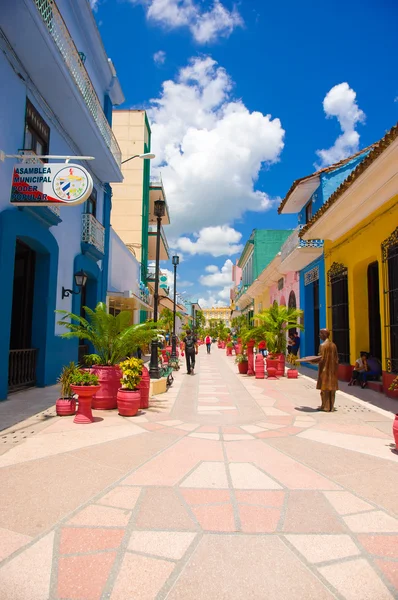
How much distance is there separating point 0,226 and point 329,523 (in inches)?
292

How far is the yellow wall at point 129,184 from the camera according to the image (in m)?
24.8

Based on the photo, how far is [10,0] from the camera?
261 inches

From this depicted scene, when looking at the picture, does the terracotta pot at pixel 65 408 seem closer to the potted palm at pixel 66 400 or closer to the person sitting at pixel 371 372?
the potted palm at pixel 66 400

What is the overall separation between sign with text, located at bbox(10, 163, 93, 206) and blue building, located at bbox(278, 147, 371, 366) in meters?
9.22

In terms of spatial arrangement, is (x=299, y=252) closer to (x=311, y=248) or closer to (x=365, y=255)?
(x=311, y=248)

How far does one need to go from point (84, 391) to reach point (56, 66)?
6.97 meters

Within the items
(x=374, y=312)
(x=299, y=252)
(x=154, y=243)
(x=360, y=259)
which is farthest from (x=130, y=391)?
(x=154, y=243)

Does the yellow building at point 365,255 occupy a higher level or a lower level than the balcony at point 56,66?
lower

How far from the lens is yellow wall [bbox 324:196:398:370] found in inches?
366

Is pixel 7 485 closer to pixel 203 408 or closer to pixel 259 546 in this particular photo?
pixel 259 546

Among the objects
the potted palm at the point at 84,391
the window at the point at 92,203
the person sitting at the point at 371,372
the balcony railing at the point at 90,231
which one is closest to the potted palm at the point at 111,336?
the potted palm at the point at 84,391

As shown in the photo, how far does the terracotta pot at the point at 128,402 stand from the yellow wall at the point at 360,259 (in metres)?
6.19

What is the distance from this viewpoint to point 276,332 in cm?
1348

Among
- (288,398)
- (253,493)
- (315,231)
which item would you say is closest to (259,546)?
(253,493)
